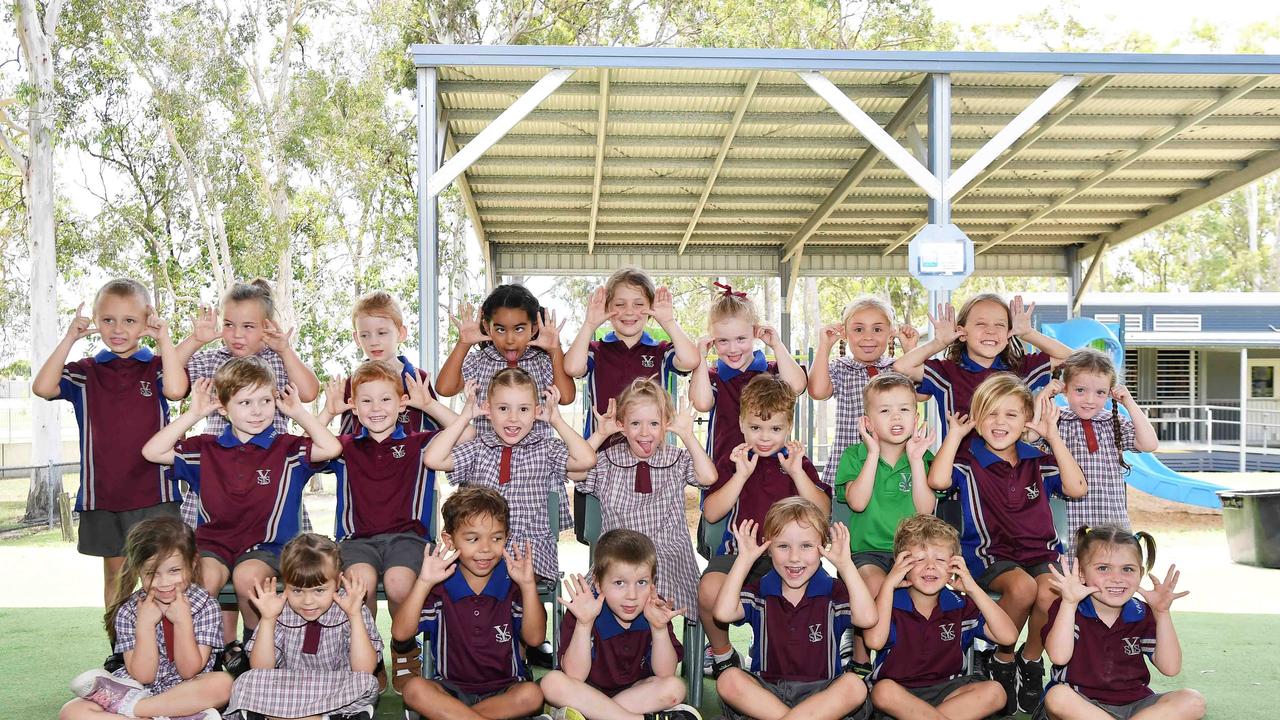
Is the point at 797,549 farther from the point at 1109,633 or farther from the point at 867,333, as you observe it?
the point at 867,333

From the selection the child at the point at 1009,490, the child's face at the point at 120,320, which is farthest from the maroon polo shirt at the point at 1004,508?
the child's face at the point at 120,320

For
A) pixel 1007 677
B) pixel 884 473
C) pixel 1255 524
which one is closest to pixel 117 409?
pixel 884 473

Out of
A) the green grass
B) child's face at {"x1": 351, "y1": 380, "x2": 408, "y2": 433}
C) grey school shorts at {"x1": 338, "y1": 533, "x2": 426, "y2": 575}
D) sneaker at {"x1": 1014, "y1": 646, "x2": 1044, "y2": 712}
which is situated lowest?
the green grass

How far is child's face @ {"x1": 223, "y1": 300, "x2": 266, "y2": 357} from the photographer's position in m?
4.96

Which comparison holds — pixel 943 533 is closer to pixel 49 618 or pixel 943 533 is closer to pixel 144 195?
pixel 49 618

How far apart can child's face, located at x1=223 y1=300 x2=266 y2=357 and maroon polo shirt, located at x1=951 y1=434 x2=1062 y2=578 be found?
125 inches

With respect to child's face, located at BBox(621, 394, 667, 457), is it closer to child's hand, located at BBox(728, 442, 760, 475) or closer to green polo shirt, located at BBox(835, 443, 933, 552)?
child's hand, located at BBox(728, 442, 760, 475)

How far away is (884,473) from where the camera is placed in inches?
175

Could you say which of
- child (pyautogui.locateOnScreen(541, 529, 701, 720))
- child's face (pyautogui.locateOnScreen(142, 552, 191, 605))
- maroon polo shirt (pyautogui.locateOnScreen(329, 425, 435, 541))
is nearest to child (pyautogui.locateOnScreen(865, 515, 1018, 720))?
child (pyautogui.locateOnScreen(541, 529, 701, 720))

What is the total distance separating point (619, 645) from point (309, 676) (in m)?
1.12

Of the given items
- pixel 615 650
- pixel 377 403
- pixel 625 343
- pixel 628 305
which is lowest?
pixel 615 650

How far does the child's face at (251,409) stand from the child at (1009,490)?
274 centimetres

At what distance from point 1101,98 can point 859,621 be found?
20.4 feet

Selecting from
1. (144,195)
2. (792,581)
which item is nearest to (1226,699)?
(792,581)
